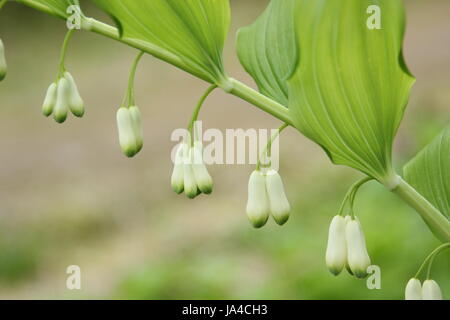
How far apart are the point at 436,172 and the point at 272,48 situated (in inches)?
12.9

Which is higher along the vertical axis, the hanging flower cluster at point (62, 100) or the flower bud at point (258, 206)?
the hanging flower cluster at point (62, 100)

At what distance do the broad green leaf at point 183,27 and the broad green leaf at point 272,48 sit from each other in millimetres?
119

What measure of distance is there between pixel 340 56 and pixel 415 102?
6835 mm

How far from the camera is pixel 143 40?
100 centimetres

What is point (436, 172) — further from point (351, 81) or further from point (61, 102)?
point (61, 102)

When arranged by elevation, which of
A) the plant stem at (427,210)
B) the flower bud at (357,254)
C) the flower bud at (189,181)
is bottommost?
the flower bud at (357,254)

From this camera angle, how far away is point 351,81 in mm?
874

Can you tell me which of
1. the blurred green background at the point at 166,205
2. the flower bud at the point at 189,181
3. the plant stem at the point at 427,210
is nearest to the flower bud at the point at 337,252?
the plant stem at the point at 427,210

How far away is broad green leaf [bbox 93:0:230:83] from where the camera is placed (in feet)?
3.17

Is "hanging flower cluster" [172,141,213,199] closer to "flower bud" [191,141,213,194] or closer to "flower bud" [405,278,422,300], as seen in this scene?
"flower bud" [191,141,213,194]

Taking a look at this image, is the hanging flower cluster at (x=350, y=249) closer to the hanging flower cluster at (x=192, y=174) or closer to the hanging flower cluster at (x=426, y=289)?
the hanging flower cluster at (x=426, y=289)

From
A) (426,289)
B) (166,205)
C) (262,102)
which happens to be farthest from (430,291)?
(166,205)

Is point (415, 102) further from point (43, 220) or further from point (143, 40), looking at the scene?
point (143, 40)

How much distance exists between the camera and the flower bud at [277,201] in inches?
39.2
